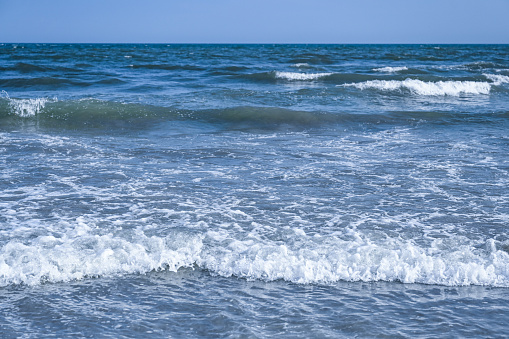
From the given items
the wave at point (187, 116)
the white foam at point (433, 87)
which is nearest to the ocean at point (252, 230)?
the wave at point (187, 116)

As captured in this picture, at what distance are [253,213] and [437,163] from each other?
3.88 metres

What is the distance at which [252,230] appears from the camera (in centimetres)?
553

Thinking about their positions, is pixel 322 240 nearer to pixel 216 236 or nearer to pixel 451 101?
pixel 216 236

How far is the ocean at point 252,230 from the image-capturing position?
3.87 metres

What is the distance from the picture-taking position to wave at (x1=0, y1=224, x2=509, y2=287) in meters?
4.48

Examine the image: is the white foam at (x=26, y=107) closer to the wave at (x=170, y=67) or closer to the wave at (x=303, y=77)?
the wave at (x=303, y=77)

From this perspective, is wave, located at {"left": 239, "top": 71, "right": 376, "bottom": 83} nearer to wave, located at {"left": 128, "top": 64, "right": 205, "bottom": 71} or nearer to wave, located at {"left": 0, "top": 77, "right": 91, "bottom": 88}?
wave, located at {"left": 128, "top": 64, "right": 205, "bottom": 71}

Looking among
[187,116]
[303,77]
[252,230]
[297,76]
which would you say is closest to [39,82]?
[187,116]

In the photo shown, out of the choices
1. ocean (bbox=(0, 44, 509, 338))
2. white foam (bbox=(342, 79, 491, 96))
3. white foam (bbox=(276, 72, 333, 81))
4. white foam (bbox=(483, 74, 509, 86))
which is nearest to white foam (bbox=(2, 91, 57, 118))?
ocean (bbox=(0, 44, 509, 338))

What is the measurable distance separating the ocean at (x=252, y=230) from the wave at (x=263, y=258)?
2cm

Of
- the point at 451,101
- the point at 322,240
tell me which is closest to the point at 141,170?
the point at 322,240

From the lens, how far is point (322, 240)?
5223 mm

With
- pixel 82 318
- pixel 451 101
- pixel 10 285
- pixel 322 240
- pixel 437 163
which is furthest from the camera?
pixel 451 101

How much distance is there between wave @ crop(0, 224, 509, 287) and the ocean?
18mm
